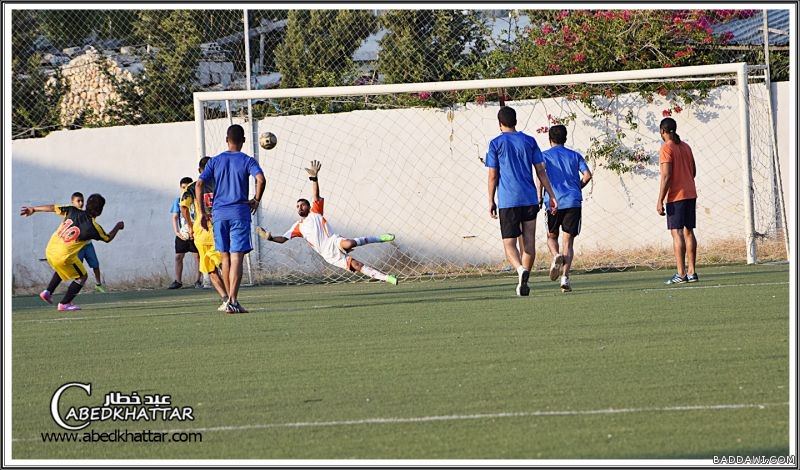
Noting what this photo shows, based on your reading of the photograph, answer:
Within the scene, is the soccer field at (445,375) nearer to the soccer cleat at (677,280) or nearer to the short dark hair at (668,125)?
the soccer cleat at (677,280)

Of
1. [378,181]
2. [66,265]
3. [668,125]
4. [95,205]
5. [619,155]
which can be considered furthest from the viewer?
[378,181]

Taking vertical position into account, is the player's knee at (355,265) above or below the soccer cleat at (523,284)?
above

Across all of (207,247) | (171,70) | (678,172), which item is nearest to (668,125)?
(678,172)

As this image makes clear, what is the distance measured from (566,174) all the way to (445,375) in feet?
22.7

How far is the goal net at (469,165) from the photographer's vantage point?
18.1 m

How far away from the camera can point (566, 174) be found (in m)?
13.7

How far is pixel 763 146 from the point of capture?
17.6 m

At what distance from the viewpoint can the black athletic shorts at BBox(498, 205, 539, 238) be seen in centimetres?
1260

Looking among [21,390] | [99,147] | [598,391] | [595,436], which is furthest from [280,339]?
[99,147]

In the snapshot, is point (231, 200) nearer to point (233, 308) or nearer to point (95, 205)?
point (233, 308)

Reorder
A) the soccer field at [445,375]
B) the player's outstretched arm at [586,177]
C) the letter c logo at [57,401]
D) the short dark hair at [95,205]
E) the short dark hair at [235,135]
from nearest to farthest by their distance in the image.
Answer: the soccer field at [445,375] → the letter c logo at [57,401] → the short dark hair at [235,135] → the player's outstretched arm at [586,177] → the short dark hair at [95,205]

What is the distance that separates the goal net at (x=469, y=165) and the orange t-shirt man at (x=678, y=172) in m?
4.10

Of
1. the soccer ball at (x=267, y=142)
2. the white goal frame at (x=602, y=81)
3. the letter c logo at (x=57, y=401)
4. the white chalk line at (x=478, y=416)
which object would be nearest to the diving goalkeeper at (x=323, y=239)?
the soccer ball at (x=267, y=142)

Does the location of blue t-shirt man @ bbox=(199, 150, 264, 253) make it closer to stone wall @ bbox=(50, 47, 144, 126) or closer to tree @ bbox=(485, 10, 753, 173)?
tree @ bbox=(485, 10, 753, 173)
